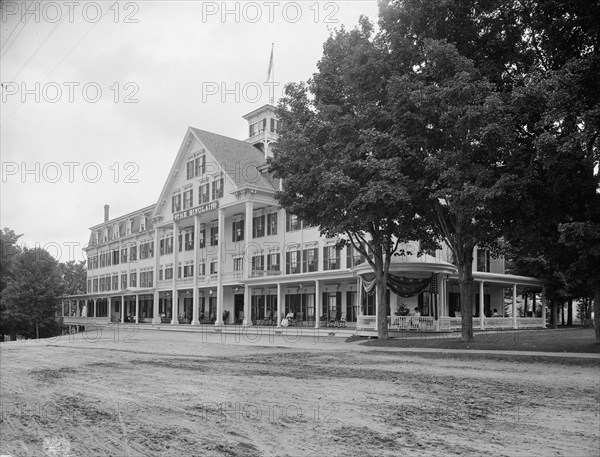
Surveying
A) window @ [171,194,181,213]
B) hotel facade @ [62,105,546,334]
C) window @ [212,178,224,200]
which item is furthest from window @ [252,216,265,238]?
window @ [171,194,181,213]

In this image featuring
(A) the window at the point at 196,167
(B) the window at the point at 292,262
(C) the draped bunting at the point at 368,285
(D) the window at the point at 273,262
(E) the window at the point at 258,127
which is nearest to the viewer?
(C) the draped bunting at the point at 368,285

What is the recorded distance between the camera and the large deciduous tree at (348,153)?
65.9ft

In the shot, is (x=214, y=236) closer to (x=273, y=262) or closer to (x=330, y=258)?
(x=273, y=262)

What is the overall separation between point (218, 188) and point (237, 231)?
13.0 feet

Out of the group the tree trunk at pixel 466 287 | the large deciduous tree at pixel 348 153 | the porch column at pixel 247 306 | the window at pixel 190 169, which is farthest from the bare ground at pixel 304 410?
the window at pixel 190 169

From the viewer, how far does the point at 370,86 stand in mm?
22016

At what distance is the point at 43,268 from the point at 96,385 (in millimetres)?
50963

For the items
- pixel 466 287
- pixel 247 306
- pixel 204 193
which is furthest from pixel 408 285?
pixel 204 193

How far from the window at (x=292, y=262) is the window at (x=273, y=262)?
933 mm

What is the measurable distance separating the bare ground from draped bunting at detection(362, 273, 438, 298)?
14994 millimetres

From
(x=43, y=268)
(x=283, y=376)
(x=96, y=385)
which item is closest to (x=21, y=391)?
(x=96, y=385)

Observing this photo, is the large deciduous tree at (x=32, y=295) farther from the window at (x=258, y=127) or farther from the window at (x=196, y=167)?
the window at (x=258, y=127)

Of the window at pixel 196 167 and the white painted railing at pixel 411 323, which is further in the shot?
the window at pixel 196 167

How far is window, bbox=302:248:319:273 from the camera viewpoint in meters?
40.2
